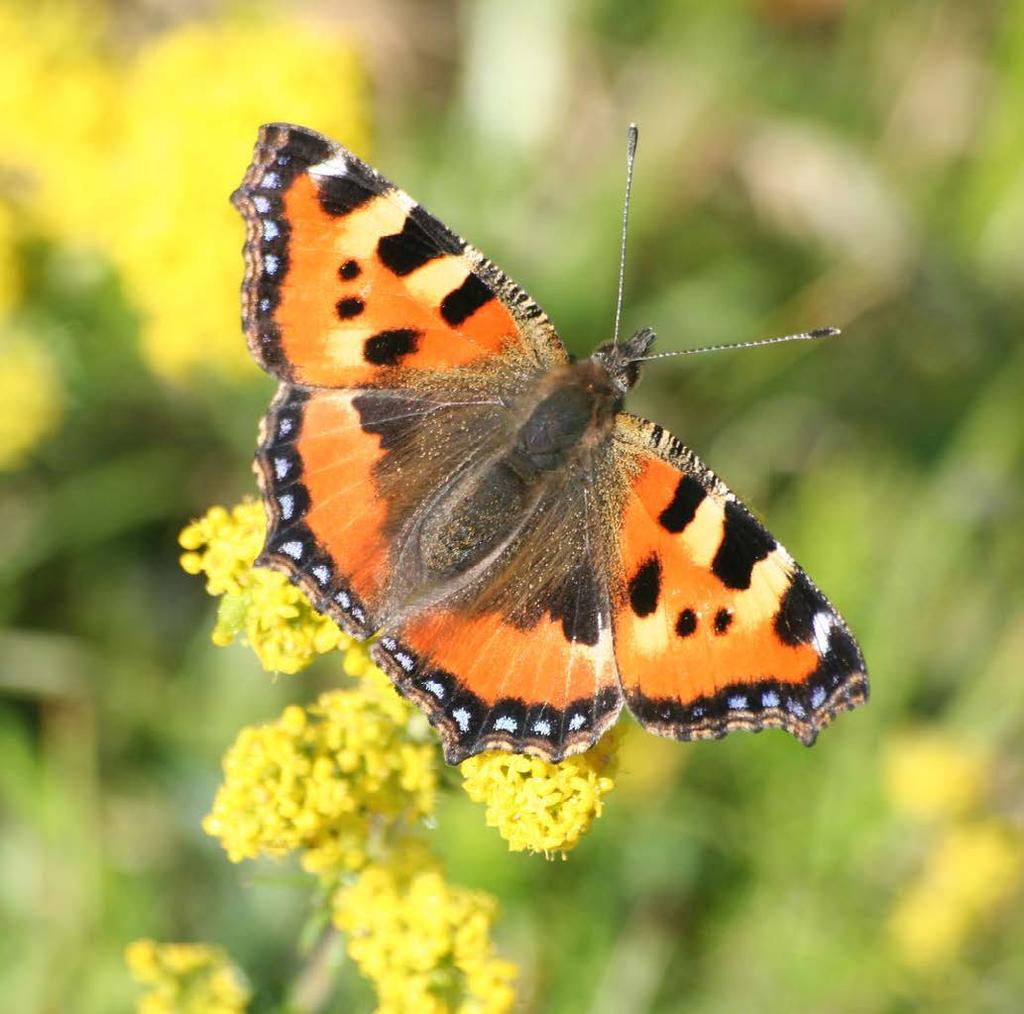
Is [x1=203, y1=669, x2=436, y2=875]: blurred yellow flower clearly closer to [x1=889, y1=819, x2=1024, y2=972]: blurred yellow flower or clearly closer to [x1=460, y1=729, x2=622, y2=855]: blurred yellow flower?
[x1=460, y1=729, x2=622, y2=855]: blurred yellow flower

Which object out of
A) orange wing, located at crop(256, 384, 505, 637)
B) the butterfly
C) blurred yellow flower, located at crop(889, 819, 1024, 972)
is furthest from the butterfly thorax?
blurred yellow flower, located at crop(889, 819, 1024, 972)

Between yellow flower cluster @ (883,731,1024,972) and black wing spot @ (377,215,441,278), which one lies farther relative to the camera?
yellow flower cluster @ (883,731,1024,972)

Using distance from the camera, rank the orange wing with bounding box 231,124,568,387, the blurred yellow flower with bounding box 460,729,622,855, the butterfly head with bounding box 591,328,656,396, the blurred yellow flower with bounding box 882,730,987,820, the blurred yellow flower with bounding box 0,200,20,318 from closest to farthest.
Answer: the blurred yellow flower with bounding box 460,729,622,855 < the orange wing with bounding box 231,124,568,387 < the butterfly head with bounding box 591,328,656,396 < the blurred yellow flower with bounding box 882,730,987,820 < the blurred yellow flower with bounding box 0,200,20,318

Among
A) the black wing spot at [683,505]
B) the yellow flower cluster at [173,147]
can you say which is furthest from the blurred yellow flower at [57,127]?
the black wing spot at [683,505]

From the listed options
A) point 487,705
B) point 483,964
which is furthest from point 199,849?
point 487,705

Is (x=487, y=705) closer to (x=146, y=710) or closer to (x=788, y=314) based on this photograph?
(x=146, y=710)

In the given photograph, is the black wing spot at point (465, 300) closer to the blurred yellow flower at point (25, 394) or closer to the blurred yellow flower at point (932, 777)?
the blurred yellow flower at point (25, 394)
